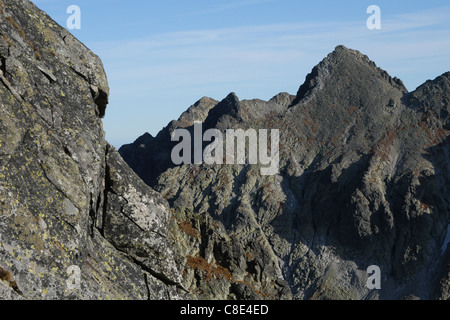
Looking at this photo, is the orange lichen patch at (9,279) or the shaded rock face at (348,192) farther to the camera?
the shaded rock face at (348,192)

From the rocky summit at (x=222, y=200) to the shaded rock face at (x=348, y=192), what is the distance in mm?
377

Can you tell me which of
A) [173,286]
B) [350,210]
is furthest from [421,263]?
[173,286]

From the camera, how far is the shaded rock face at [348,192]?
483 ft

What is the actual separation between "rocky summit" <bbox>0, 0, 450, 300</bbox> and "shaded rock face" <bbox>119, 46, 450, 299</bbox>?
0.38 metres

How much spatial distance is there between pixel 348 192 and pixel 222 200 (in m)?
33.1

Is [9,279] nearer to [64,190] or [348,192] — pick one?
[64,190]

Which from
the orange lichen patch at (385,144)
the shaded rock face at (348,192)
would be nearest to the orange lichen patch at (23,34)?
the shaded rock face at (348,192)

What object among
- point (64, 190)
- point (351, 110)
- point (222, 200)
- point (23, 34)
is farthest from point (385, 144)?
point (64, 190)

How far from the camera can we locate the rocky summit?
17.6m

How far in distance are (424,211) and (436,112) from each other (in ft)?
116

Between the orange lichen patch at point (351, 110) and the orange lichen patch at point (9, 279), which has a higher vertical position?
the orange lichen patch at point (351, 110)

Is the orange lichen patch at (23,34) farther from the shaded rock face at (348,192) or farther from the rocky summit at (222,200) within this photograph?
the shaded rock face at (348,192)

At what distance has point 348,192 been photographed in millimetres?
165750

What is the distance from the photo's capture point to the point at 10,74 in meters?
18.8
